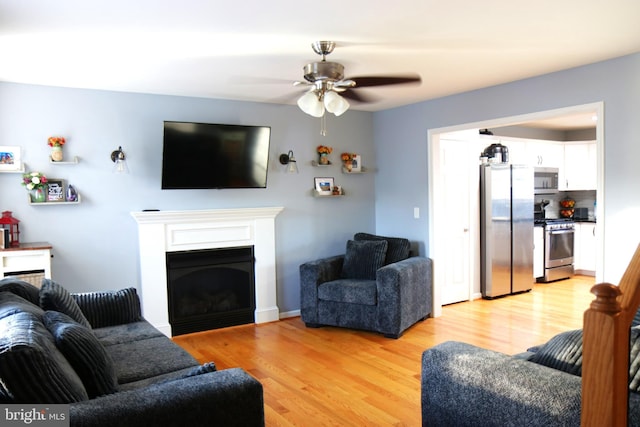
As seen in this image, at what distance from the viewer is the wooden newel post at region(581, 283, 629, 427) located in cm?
128

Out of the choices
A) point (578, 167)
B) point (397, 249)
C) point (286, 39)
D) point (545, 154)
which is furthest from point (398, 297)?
point (578, 167)

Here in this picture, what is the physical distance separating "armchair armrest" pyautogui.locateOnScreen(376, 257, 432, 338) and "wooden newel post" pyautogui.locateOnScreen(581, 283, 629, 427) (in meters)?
3.15

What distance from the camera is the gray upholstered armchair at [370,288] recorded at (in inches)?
179

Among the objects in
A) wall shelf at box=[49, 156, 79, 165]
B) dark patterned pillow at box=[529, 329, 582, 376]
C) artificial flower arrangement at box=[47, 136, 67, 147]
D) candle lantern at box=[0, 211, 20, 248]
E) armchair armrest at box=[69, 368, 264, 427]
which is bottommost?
armchair armrest at box=[69, 368, 264, 427]

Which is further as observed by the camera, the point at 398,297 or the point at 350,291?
the point at 350,291

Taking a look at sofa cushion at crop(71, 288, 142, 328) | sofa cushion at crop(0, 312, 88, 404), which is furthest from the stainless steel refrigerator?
sofa cushion at crop(0, 312, 88, 404)

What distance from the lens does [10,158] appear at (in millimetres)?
3990

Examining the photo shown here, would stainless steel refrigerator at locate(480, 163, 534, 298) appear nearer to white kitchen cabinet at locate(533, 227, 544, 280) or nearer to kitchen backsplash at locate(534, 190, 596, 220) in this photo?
white kitchen cabinet at locate(533, 227, 544, 280)

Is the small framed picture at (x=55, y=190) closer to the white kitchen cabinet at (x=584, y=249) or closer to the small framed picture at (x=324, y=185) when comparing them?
the small framed picture at (x=324, y=185)

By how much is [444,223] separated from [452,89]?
5.51 feet

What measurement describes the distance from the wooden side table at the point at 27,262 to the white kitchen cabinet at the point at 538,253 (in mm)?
6068

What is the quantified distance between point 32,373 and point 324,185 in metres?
4.26

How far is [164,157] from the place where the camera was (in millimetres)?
4402

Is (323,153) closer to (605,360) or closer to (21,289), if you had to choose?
(21,289)
